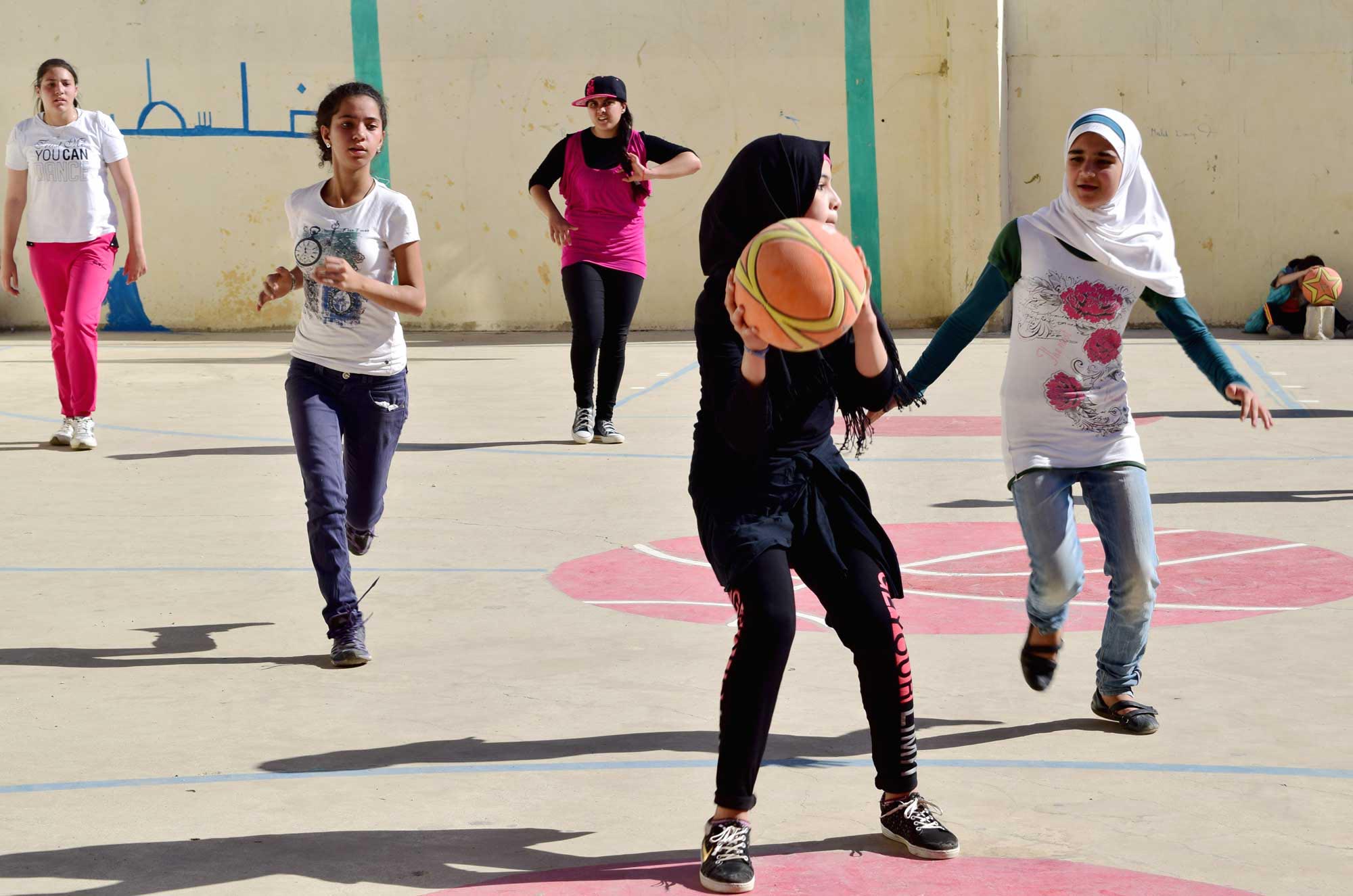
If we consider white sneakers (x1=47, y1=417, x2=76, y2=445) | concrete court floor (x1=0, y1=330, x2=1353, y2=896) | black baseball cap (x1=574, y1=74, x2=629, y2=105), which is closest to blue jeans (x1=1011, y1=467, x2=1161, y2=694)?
concrete court floor (x1=0, y1=330, x2=1353, y2=896)

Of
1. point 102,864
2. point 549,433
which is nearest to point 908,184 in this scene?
point 549,433

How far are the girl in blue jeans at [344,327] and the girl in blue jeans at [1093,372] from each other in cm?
196

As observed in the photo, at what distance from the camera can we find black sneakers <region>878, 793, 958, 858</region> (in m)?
3.63

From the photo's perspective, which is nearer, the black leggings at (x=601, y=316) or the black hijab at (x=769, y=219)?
the black hijab at (x=769, y=219)

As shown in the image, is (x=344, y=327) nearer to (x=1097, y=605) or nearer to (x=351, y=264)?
(x=351, y=264)

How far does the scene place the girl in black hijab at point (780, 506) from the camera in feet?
11.8

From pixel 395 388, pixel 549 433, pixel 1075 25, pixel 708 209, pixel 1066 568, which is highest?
pixel 1075 25

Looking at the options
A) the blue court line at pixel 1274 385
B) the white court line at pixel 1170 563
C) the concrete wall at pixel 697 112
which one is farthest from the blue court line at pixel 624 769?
the concrete wall at pixel 697 112

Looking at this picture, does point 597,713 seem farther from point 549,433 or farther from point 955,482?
point 549,433

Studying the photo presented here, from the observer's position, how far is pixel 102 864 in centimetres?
365

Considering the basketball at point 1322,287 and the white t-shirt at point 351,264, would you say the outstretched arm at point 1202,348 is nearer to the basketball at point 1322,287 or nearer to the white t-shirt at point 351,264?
the white t-shirt at point 351,264

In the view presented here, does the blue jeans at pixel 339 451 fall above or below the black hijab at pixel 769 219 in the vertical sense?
below

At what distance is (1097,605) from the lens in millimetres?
5930

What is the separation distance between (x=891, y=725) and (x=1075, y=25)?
1383 centimetres
